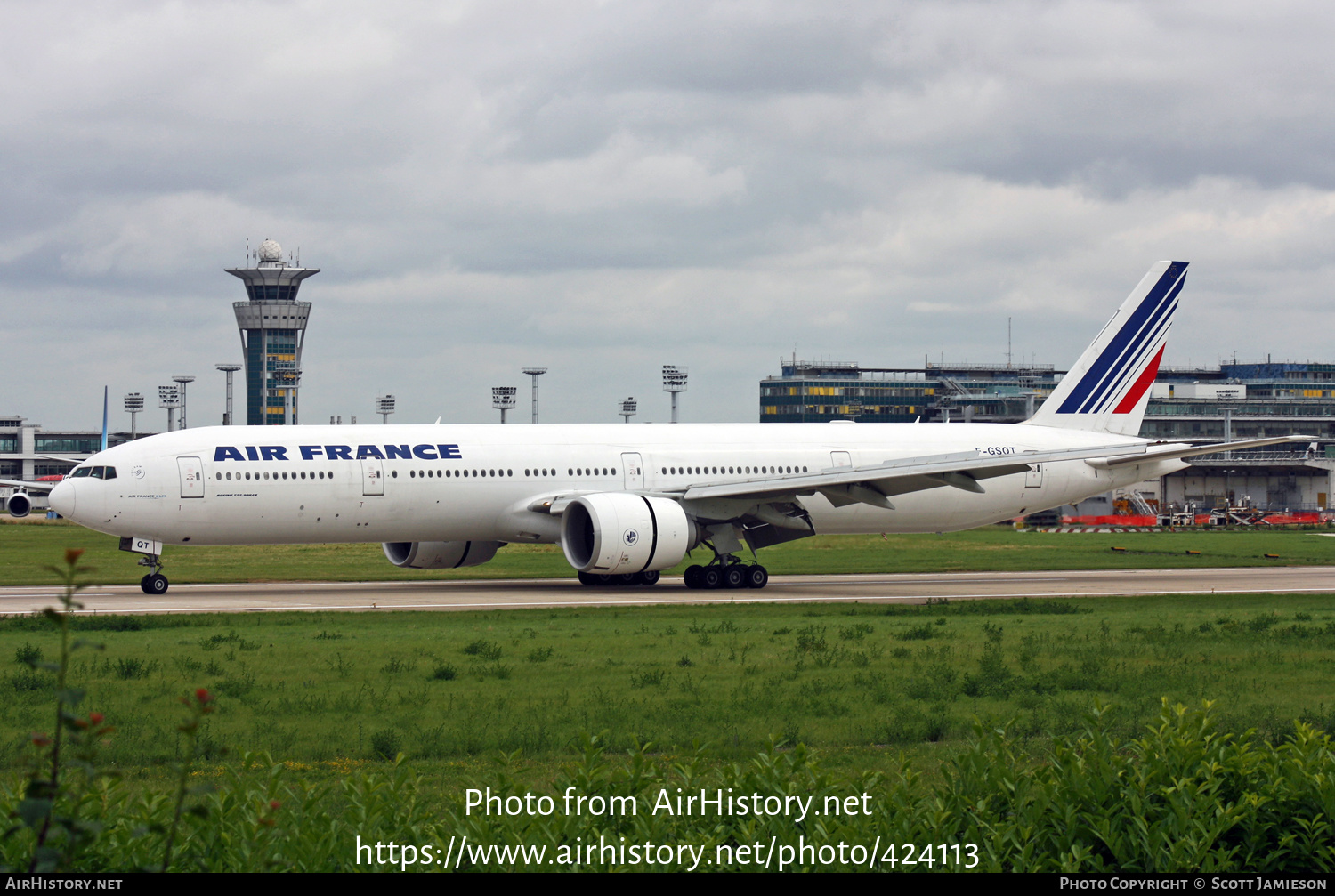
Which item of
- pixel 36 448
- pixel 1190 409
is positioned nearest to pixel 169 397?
pixel 36 448

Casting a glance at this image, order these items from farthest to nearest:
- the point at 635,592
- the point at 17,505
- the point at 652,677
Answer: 1. the point at 17,505
2. the point at 635,592
3. the point at 652,677

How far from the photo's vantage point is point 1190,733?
10.4 metres

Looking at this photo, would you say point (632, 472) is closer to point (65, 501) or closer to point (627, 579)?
point (627, 579)

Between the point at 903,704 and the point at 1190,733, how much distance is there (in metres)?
6.63

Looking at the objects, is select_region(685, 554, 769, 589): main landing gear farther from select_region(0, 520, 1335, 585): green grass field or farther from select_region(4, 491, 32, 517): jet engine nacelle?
select_region(4, 491, 32, 517): jet engine nacelle

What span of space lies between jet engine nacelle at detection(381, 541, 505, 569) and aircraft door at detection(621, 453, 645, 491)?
13.8 ft

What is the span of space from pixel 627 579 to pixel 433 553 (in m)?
5.70

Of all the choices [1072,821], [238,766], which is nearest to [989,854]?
[1072,821]

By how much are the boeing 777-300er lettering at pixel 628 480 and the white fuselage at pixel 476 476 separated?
48 millimetres

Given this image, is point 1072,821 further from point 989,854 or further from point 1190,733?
point 1190,733

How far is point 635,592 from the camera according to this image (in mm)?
37188

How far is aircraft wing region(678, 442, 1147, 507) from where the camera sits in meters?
36.8

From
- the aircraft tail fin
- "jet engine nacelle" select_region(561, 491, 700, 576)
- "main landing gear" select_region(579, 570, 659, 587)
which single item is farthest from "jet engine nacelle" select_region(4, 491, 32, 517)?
the aircraft tail fin

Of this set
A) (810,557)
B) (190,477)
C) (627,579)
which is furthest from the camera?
(810,557)
